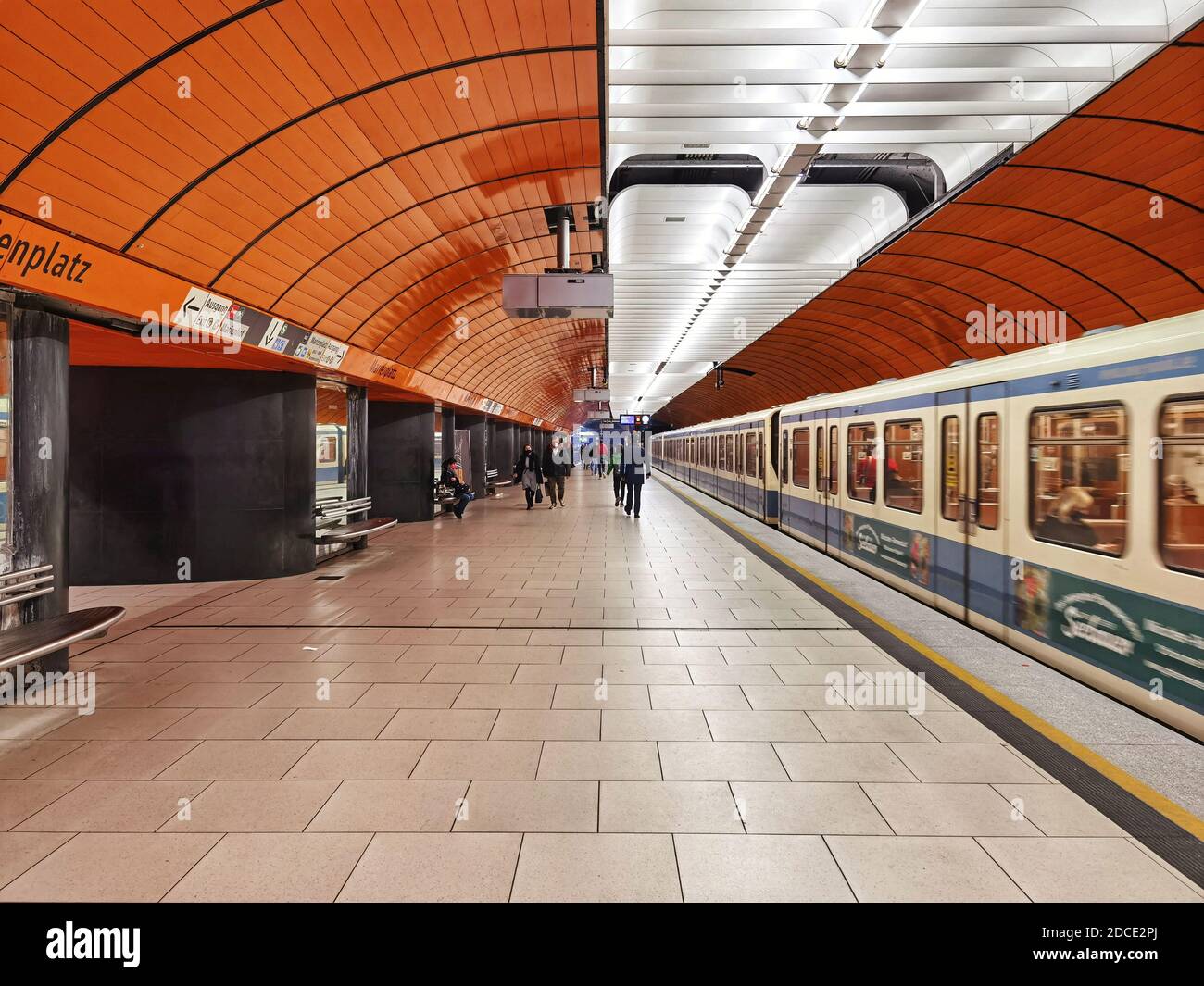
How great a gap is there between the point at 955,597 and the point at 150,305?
8.14 meters

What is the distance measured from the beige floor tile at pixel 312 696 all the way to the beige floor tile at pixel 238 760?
0.56 meters

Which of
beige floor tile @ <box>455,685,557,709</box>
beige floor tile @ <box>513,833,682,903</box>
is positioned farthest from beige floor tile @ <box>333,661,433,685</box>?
beige floor tile @ <box>513,833,682,903</box>

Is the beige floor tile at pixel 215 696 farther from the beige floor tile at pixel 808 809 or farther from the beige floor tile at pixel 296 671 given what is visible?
the beige floor tile at pixel 808 809

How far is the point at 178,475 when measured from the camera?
9.12 m

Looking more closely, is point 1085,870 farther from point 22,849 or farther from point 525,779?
point 22,849

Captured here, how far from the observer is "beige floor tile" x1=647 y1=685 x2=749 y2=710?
4.64 m

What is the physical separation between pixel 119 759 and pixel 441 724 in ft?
5.96

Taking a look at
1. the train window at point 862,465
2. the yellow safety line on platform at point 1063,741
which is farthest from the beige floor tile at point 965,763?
the train window at point 862,465

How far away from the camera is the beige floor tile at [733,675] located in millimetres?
5102

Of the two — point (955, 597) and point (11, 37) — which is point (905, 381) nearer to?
point (955, 597)

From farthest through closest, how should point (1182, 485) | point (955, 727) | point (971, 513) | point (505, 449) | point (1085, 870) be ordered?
point (505, 449) → point (971, 513) → point (955, 727) → point (1182, 485) → point (1085, 870)

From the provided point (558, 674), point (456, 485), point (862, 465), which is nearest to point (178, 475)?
point (558, 674)

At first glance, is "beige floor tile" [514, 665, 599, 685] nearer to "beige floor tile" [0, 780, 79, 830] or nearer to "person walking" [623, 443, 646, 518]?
"beige floor tile" [0, 780, 79, 830]

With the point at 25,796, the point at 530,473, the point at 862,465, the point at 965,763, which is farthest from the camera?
the point at 530,473
